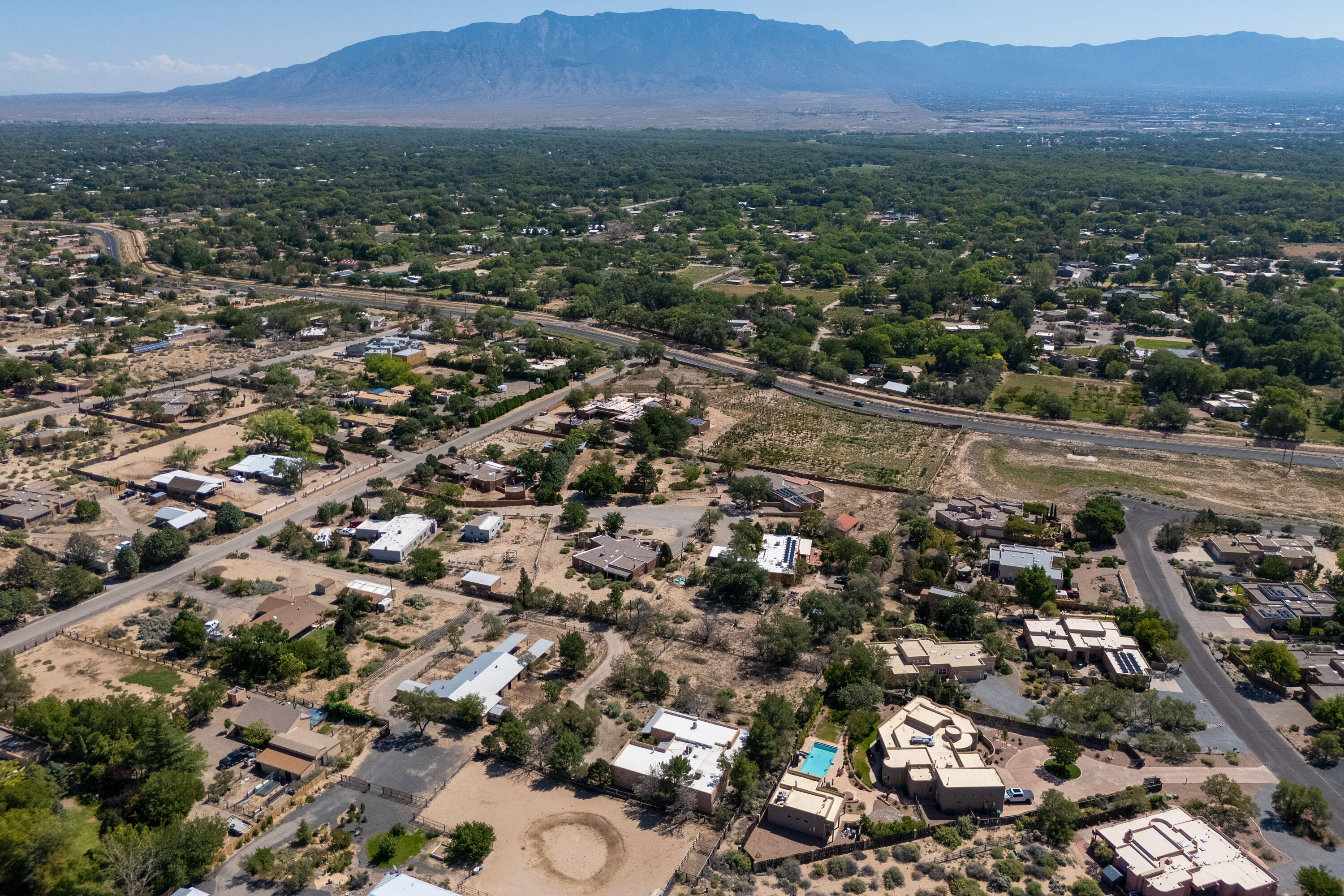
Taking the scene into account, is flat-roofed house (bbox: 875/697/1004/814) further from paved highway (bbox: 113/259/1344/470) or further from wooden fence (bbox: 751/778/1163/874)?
paved highway (bbox: 113/259/1344/470)

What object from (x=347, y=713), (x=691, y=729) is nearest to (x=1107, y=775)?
(x=691, y=729)

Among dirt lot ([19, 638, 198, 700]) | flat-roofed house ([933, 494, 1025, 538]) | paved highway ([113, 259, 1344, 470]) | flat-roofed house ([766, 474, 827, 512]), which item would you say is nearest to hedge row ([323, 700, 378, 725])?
dirt lot ([19, 638, 198, 700])

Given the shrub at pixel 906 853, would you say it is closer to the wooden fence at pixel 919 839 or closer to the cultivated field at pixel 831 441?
A: the wooden fence at pixel 919 839

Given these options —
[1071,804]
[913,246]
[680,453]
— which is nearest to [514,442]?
[680,453]

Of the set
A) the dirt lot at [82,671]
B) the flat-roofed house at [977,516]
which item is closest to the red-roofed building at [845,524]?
the flat-roofed house at [977,516]

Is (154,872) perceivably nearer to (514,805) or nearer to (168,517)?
(514,805)

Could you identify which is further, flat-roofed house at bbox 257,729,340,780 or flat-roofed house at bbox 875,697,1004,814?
flat-roofed house at bbox 257,729,340,780

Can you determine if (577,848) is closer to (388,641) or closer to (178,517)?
(388,641)
